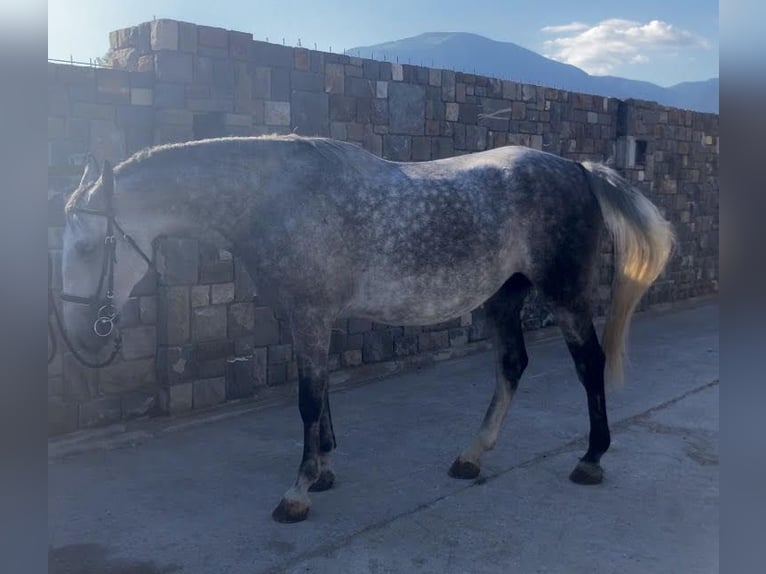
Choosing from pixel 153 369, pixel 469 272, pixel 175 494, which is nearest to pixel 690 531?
pixel 469 272

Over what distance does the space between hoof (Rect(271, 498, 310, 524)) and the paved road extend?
0.05 m

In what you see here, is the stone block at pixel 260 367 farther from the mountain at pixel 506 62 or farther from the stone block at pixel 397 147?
the mountain at pixel 506 62

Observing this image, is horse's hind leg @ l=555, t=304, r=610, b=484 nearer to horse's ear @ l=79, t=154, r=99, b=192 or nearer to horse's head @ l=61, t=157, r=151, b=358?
horse's head @ l=61, t=157, r=151, b=358

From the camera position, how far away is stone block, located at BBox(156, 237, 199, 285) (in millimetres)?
5125

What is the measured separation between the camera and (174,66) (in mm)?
5145

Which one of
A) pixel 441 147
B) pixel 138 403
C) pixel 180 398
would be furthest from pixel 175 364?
pixel 441 147

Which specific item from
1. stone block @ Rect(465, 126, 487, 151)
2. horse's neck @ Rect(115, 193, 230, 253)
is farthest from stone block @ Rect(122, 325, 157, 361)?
stone block @ Rect(465, 126, 487, 151)

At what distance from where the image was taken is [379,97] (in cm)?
662

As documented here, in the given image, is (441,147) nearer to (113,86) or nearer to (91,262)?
(113,86)

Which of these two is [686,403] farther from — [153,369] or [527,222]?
[153,369]

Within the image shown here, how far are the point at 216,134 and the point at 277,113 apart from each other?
2.04 ft
